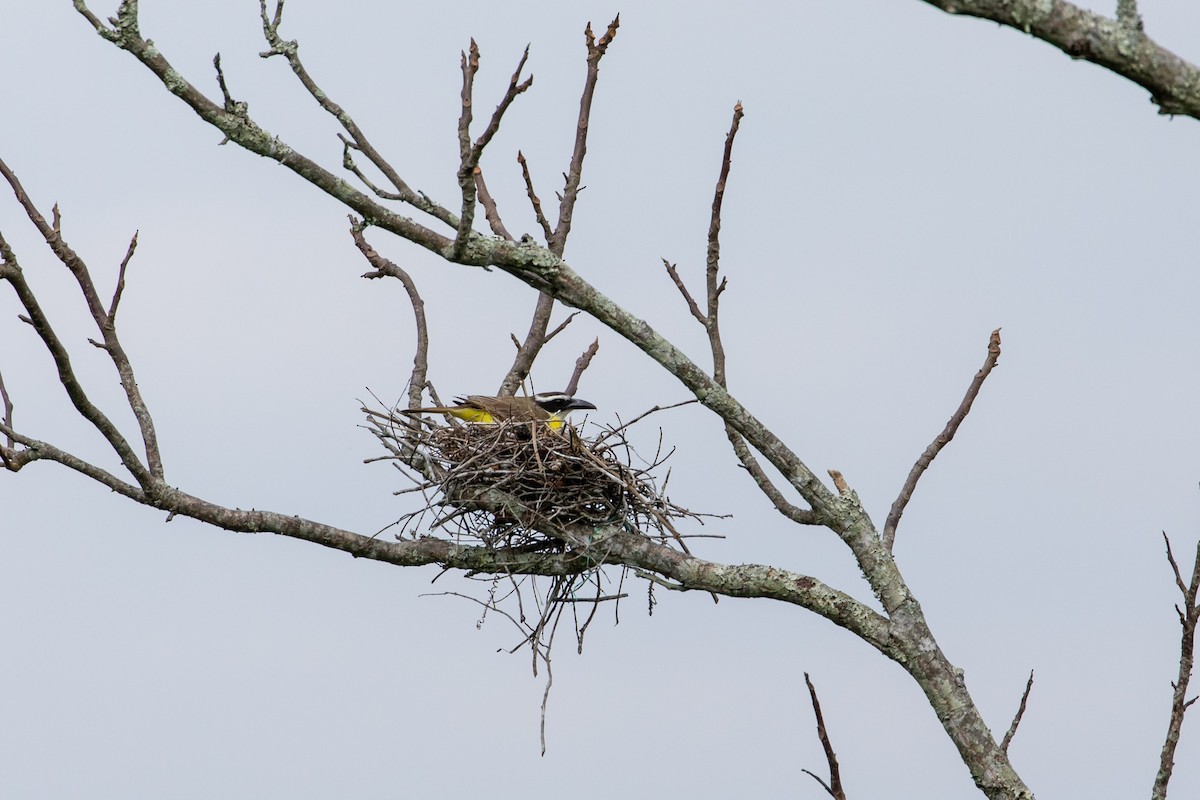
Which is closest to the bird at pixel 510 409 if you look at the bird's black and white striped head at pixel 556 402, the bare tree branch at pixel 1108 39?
the bird's black and white striped head at pixel 556 402

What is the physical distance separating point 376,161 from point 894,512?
2.28 meters

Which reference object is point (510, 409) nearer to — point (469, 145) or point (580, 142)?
point (580, 142)

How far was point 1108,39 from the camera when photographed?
263cm

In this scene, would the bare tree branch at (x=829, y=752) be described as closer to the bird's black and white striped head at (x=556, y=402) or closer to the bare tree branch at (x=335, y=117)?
the bare tree branch at (x=335, y=117)

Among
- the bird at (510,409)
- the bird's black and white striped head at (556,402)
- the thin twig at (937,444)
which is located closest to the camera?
the thin twig at (937,444)

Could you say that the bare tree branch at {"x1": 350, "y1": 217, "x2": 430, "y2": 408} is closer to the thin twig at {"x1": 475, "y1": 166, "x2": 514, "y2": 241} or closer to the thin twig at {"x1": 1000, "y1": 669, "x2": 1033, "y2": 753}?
the thin twig at {"x1": 475, "y1": 166, "x2": 514, "y2": 241}

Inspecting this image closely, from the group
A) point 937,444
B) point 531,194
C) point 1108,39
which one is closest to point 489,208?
point 531,194

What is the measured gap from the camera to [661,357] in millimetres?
4484

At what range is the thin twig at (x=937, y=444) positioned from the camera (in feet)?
16.6

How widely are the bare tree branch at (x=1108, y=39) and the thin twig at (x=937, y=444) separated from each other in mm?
2574

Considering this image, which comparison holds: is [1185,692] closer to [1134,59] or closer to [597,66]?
[1134,59]

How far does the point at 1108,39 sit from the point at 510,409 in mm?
4277

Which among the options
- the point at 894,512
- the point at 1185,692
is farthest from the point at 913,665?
the point at 1185,692

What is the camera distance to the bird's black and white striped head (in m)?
7.26
